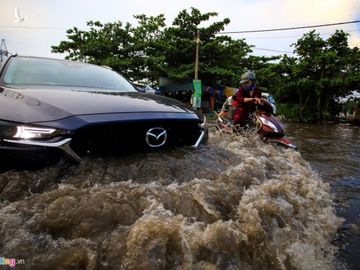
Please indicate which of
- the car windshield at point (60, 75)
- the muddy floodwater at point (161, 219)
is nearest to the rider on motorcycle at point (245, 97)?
the car windshield at point (60, 75)

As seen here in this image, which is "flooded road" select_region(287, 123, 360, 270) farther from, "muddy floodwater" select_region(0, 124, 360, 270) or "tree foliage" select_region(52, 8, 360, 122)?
"tree foliage" select_region(52, 8, 360, 122)

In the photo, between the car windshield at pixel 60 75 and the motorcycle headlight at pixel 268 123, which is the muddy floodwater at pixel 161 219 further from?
the motorcycle headlight at pixel 268 123

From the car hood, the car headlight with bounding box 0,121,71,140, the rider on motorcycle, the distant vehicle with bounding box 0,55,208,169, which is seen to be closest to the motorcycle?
the rider on motorcycle

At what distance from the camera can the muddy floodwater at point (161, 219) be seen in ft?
5.39

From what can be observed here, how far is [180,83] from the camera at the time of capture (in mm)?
25453

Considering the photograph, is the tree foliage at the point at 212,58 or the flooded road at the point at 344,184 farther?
the tree foliage at the point at 212,58

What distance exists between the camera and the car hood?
2170 mm

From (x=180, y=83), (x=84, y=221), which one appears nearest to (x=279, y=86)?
(x=180, y=83)

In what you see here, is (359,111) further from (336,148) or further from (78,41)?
(78,41)

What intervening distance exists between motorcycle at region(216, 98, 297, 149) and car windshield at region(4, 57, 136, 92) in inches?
90.2

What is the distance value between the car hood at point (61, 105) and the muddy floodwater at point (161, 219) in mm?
336

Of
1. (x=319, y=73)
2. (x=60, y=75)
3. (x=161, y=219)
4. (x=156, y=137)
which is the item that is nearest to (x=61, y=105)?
(x=156, y=137)

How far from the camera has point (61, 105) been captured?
2.29 meters

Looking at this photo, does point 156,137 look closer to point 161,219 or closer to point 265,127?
point 161,219
